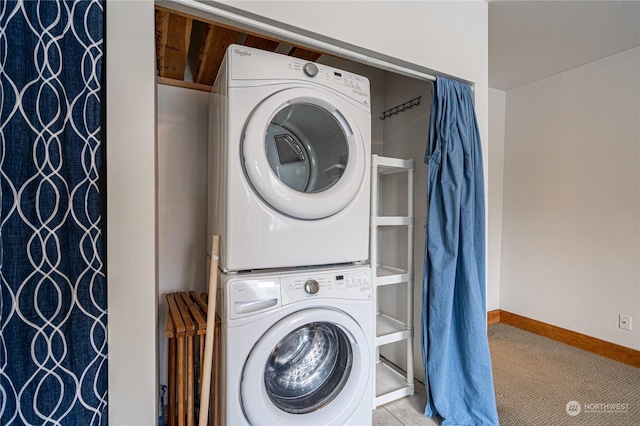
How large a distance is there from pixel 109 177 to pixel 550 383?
2972mm

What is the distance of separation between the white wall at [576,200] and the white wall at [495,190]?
0.06 m

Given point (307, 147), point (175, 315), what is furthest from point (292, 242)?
point (175, 315)

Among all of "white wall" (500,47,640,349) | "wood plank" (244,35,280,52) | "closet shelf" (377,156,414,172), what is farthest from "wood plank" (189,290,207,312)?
"white wall" (500,47,640,349)

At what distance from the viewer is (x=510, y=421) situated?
5.80ft

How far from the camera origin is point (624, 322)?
2471mm

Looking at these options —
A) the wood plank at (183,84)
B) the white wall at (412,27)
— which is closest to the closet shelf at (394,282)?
the white wall at (412,27)

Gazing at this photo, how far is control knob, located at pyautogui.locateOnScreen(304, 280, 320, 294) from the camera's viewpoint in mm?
1289

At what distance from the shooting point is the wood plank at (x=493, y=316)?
131 inches

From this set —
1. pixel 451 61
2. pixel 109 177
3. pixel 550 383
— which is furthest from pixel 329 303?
pixel 550 383

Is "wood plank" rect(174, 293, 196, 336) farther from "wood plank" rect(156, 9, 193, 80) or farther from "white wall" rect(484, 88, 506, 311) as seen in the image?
"white wall" rect(484, 88, 506, 311)

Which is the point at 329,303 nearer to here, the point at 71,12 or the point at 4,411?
the point at 4,411

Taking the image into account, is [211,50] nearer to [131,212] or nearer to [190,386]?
[131,212]

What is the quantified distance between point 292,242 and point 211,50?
1.11 m

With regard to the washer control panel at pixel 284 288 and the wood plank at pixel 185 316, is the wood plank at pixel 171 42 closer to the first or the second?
the washer control panel at pixel 284 288
